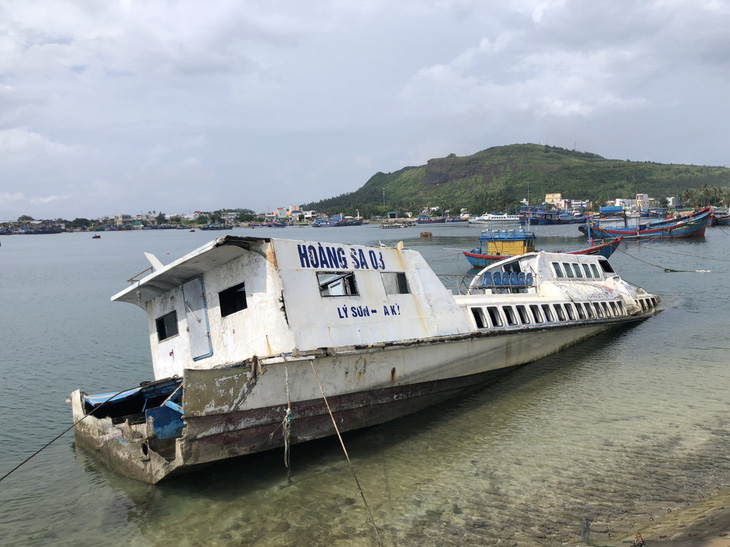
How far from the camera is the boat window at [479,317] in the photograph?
655 inches

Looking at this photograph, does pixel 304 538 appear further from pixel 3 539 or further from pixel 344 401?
pixel 3 539

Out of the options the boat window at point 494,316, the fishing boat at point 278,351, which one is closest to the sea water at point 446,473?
the fishing boat at point 278,351

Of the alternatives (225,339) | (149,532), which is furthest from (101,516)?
(225,339)

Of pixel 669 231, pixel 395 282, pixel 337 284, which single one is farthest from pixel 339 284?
pixel 669 231

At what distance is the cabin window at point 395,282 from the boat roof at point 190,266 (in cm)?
376

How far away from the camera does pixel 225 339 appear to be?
12758 mm

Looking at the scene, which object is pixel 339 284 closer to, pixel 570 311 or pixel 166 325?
pixel 166 325

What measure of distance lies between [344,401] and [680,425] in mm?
8940

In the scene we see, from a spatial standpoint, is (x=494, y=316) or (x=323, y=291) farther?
(x=494, y=316)

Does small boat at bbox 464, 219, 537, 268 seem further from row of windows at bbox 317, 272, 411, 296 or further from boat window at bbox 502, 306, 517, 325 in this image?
row of windows at bbox 317, 272, 411, 296

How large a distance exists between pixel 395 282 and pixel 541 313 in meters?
8.53

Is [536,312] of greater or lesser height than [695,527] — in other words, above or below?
above

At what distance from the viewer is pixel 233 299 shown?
12695 millimetres

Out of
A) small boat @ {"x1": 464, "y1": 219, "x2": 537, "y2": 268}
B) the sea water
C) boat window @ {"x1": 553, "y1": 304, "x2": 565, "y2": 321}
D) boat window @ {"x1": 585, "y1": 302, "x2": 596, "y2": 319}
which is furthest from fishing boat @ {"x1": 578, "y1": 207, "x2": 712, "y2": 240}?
the sea water
